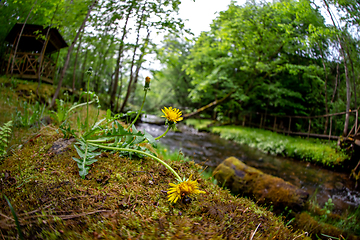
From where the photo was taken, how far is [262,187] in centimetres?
272

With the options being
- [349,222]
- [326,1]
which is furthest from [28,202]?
[326,1]

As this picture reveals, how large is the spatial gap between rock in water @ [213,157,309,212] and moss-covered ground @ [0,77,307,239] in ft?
4.96

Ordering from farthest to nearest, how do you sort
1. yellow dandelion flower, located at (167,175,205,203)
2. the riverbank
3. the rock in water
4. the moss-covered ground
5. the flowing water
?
1. the riverbank
2. the flowing water
3. the rock in water
4. yellow dandelion flower, located at (167,175,205,203)
5. the moss-covered ground

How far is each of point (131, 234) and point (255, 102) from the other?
13.0 metres

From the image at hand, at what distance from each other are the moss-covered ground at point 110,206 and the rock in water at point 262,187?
59.6 inches

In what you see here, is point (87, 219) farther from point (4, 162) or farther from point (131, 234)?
point (4, 162)

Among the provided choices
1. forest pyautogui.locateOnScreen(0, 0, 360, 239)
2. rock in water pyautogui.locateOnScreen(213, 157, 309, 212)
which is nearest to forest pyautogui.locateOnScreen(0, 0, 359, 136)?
forest pyautogui.locateOnScreen(0, 0, 360, 239)

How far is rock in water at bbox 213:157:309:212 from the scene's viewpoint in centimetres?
257

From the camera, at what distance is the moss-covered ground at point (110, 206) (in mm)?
728

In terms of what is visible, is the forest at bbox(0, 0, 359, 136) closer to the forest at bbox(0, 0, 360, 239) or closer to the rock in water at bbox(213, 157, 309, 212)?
the forest at bbox(0, 0, 360, 239)

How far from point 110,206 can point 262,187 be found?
8.58 feet

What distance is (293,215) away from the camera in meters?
2.51

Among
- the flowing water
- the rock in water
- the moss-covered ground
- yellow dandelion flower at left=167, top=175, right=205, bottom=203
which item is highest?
yellow dandelion flower at left=167, top=175, right=205, bottom=203

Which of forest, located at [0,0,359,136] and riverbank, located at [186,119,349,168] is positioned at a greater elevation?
forest, located at [0,0,359,136]
